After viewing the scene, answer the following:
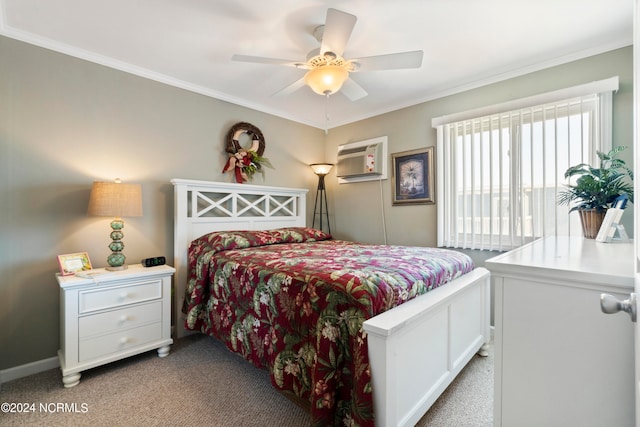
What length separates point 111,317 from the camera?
2006 mm

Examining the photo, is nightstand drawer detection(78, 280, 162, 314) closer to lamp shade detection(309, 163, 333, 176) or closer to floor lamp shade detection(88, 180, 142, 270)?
floor lamp shade detection(88, 180, 142, 270)

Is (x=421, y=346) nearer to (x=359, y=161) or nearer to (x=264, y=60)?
(x=264, y=60)

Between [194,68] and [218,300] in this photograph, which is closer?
[218,300]

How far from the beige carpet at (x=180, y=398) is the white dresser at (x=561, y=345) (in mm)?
878

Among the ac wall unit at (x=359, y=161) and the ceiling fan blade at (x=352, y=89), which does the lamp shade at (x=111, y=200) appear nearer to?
the ceiling fan blade at (x=352, y=89)

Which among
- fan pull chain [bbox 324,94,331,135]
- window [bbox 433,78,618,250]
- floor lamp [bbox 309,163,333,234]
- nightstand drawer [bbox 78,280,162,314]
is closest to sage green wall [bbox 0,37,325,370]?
nightstand drawer [bbox 78,280,162,314]

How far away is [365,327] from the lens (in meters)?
1.22

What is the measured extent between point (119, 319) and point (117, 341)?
15 centimetres

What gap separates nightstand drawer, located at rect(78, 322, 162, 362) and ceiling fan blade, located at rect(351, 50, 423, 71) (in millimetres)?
→ 2428

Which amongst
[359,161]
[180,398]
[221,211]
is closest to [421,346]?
[180,398]

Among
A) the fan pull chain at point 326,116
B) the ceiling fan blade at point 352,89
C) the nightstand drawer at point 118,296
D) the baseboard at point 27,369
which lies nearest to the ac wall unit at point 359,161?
the fan pull chain at point 326,116

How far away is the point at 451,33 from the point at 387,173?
5.36 ft

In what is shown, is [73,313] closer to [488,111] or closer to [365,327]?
[365,327]

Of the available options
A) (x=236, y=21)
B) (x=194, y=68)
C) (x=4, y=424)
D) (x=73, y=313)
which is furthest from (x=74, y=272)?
(x=236, y=21)
